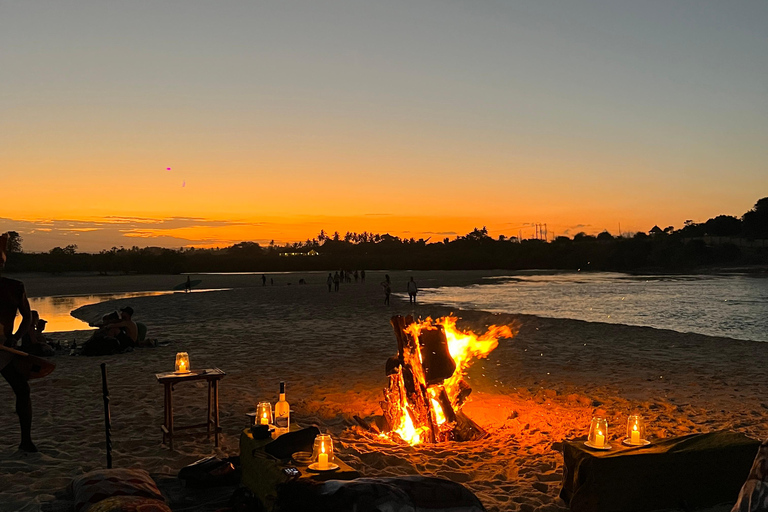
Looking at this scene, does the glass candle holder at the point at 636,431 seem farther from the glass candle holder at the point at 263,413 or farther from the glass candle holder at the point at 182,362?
the glass candle holder at the point at 182,362

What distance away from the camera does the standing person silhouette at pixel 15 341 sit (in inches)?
267

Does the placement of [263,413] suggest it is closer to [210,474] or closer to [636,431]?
[210,474]

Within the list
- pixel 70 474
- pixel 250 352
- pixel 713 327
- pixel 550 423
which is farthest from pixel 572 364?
pixel 713 327

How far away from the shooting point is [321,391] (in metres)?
10.8

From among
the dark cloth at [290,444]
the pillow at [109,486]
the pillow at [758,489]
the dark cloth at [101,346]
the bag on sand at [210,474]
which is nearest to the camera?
the pillow at [758,489]

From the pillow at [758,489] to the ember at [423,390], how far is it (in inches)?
221

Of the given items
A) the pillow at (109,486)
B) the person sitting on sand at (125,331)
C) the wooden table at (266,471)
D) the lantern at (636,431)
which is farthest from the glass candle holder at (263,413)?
the person sitting on sand at (125,331)

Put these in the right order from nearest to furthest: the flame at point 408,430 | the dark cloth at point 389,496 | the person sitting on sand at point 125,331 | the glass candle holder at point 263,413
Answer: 1. the dark cloth at point 389,496
2. the glass candle holder at point 263,413
3. the flame at point 408,430
4. the person sitting on sand at point 125,331

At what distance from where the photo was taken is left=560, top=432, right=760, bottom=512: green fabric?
17.6 feet

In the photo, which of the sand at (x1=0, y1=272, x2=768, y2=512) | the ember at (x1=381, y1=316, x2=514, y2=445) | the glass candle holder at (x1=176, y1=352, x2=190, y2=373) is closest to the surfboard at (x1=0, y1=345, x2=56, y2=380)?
the sand at (x1=0, y1=272, x2=768, y2=512)

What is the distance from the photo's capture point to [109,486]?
16.8ft

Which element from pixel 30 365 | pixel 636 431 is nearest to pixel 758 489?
pixel 636 431

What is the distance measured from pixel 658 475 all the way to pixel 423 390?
10.9 feet

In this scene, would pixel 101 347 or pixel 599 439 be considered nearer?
pixel 599 439
